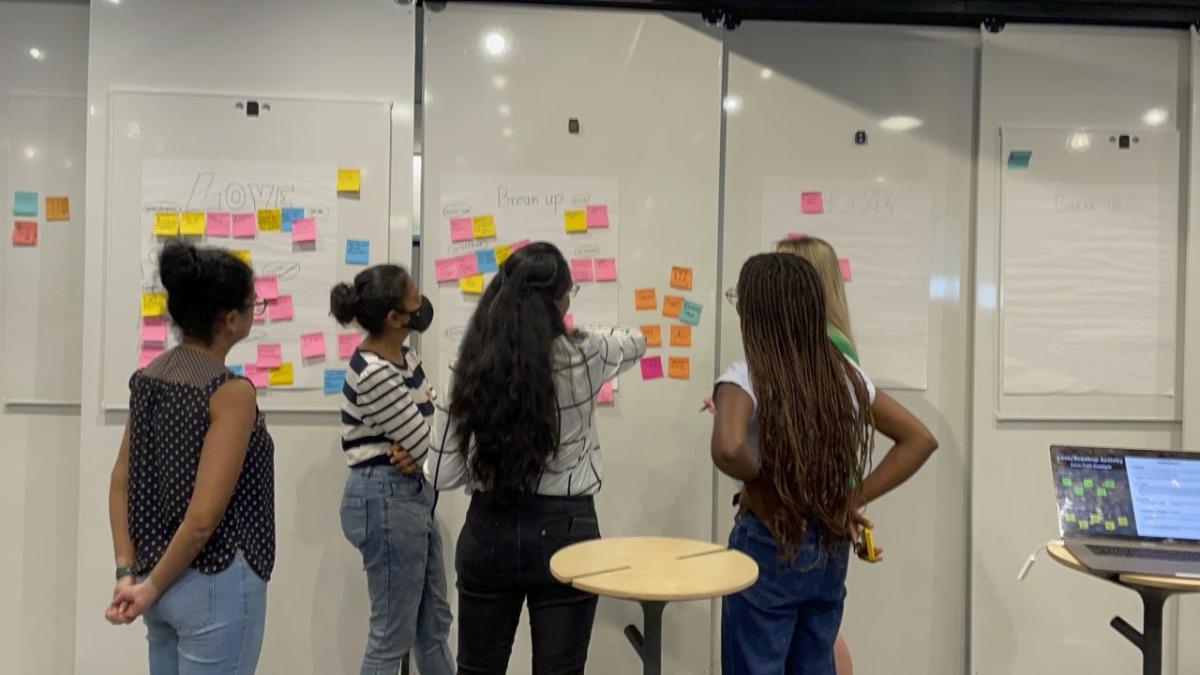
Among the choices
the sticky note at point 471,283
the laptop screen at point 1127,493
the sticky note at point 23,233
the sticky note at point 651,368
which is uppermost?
the sticky note at point 23,233

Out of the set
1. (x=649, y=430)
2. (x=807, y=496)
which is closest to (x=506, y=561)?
(x=807, y=496)

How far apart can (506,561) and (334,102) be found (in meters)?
1.65

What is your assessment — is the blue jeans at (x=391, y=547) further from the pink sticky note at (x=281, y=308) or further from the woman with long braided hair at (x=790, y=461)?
the woman with long braided hair at (x=790, y=461)

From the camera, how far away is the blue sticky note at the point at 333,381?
2445mm

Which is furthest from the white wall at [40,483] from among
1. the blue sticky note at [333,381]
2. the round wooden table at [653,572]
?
the round wooden table at [653,572]

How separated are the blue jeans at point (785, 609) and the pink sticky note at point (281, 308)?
162 centimetres

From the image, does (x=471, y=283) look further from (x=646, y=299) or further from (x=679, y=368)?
(x=679, y=368)

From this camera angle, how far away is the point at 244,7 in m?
2.46

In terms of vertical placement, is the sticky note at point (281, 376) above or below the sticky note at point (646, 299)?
below

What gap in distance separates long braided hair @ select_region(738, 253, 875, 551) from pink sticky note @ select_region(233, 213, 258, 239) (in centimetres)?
167

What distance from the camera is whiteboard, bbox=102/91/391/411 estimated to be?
238 centimetres

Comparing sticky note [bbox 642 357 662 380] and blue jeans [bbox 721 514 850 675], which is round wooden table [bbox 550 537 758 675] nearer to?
blue jeans [bbox 721 514 850 675]

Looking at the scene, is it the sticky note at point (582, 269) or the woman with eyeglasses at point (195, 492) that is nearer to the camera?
the woman with eyeglasses at point (195, 492)

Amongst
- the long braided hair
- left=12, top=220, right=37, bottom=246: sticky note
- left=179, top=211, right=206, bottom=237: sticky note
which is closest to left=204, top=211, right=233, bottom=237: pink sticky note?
left=179, top=211, right=206, bottom=237: sticky note
